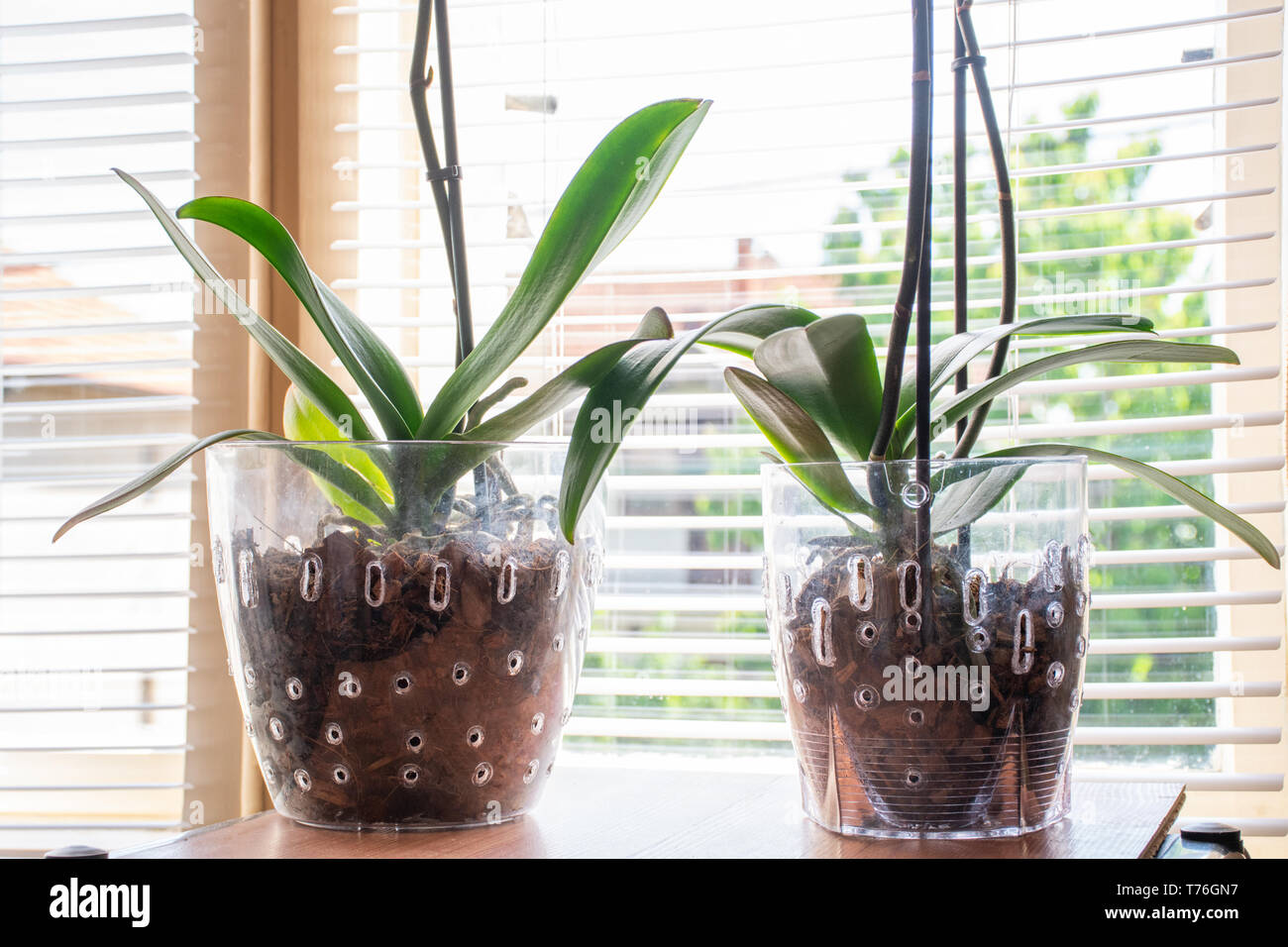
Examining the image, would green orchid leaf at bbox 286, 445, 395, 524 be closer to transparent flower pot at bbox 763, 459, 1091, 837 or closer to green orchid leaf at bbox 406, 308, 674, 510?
green orchid leaf at bbox 406, 308, 674, 510

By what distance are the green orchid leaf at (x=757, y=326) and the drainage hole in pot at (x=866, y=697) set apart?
8.7 inches

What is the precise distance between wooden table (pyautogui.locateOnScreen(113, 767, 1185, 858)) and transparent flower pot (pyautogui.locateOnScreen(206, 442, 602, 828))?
0.09 ft

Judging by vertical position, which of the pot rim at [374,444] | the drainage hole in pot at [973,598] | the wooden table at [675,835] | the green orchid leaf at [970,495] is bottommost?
the wooden table at [675,835]

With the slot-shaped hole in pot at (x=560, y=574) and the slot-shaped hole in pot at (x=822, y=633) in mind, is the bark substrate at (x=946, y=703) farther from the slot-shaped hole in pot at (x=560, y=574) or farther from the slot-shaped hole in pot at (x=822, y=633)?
the slot-shaped hole in pot at (x=560, y=574)

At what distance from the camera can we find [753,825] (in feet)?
2.02

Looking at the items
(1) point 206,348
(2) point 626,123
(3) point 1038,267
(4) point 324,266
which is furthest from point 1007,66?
(1) point 206,348

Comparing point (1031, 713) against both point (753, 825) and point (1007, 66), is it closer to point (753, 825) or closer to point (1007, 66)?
point (753, 825)

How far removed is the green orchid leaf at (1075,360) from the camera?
1.92ft

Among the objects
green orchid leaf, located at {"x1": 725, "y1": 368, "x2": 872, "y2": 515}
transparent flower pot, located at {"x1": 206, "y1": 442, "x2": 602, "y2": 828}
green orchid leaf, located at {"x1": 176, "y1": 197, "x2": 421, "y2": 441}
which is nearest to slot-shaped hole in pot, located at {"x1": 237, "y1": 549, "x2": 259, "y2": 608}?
transparent flower pot, located at {"x1": 206, "y1": 442, "x2": 602, "y2": 828}

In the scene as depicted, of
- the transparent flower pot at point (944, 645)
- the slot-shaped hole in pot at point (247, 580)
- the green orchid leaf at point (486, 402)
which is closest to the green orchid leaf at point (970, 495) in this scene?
the transparent flower pot at point (944, 645)

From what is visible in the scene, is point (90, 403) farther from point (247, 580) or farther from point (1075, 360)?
point (1075, 360)

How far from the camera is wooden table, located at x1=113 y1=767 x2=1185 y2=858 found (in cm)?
54

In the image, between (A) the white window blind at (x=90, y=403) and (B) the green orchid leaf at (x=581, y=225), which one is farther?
(A) the white window blind at (x=90, y=403)
